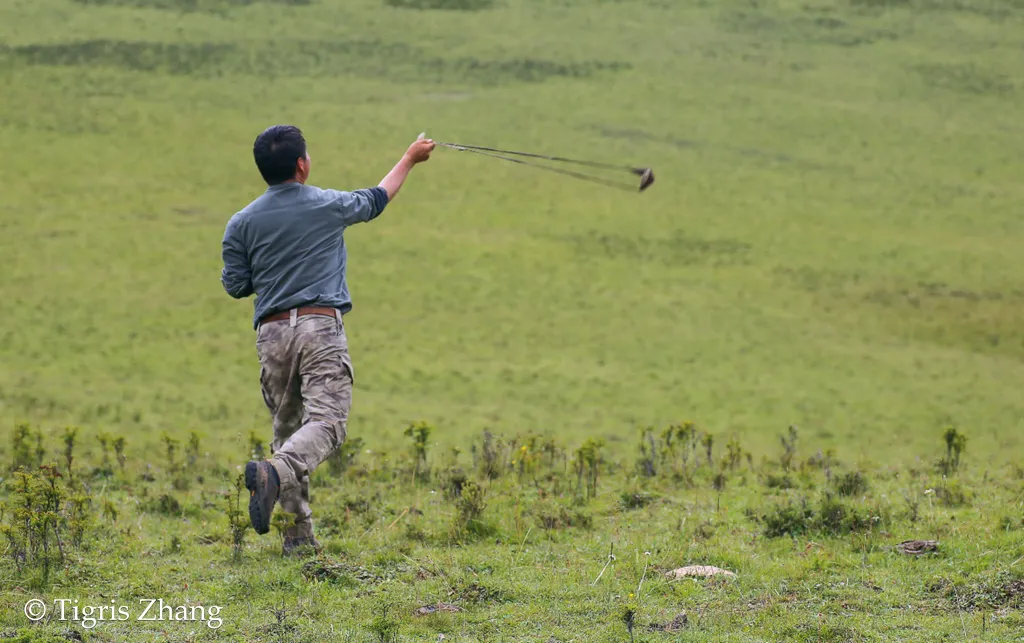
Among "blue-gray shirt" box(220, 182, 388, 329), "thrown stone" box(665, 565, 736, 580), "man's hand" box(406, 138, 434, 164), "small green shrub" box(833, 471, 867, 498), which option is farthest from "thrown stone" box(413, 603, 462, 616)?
"small green shrub" box(833, 471, 867, 498)

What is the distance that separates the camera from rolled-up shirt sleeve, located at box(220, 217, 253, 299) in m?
5.84

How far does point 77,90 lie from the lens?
2612 cm

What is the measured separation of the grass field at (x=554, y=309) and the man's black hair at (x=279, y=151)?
5.78ft

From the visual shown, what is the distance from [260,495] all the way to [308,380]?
706 mm

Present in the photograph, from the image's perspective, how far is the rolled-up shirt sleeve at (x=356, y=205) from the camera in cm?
581

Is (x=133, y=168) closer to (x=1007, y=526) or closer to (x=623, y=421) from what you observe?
(x=623, y=421)

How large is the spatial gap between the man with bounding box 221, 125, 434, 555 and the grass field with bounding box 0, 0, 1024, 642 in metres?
0.72

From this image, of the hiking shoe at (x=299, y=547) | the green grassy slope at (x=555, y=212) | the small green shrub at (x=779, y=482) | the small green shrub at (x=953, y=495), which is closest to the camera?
the hiking shoe at (x=299, y=547)

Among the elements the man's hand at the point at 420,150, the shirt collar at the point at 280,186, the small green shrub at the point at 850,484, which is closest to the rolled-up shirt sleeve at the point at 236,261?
the shirt collar at the point at 280,186

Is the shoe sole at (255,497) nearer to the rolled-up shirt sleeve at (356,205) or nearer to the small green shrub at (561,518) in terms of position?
the rolled-up shirt sleeve at (356,205)

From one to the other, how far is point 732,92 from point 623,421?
1705 cm

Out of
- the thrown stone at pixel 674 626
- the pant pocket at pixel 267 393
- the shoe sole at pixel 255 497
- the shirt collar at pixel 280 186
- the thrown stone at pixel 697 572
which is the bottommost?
the thrown stone at pixel 674 626

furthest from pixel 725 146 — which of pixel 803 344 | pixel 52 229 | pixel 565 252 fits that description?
pixel 52 229

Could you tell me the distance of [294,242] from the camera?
5773mm
